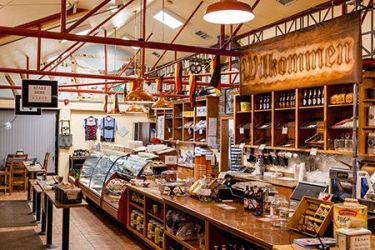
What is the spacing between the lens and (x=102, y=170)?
912 centimetres

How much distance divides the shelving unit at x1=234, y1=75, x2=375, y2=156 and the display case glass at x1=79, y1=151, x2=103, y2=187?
322cm

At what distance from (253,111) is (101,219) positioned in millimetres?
3729

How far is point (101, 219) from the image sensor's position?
27.6 ft

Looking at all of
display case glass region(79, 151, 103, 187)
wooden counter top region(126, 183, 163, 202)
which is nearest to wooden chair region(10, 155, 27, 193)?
display case glass region(79, 151, 103, 187)

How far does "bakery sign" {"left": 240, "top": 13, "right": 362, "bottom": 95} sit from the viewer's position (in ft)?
13.2

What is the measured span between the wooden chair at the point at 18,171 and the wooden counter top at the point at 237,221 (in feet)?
29.1

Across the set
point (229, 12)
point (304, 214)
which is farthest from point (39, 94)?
point (304, 214)

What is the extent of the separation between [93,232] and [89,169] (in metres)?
3.00

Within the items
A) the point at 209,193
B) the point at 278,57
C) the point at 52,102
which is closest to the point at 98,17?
the point at 52,102

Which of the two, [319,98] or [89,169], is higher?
[319,98]

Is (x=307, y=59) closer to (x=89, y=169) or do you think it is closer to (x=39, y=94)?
(x=39, y=94)

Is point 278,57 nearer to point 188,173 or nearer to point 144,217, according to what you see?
point 144,217

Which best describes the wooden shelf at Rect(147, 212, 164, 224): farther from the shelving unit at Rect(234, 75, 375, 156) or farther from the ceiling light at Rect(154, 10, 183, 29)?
the ceiling light at Rect(154, 10, 183, 29)

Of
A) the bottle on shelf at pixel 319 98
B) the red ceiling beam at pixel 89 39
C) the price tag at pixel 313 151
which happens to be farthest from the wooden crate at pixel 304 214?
the bottle on shelf at pixel 319 98
